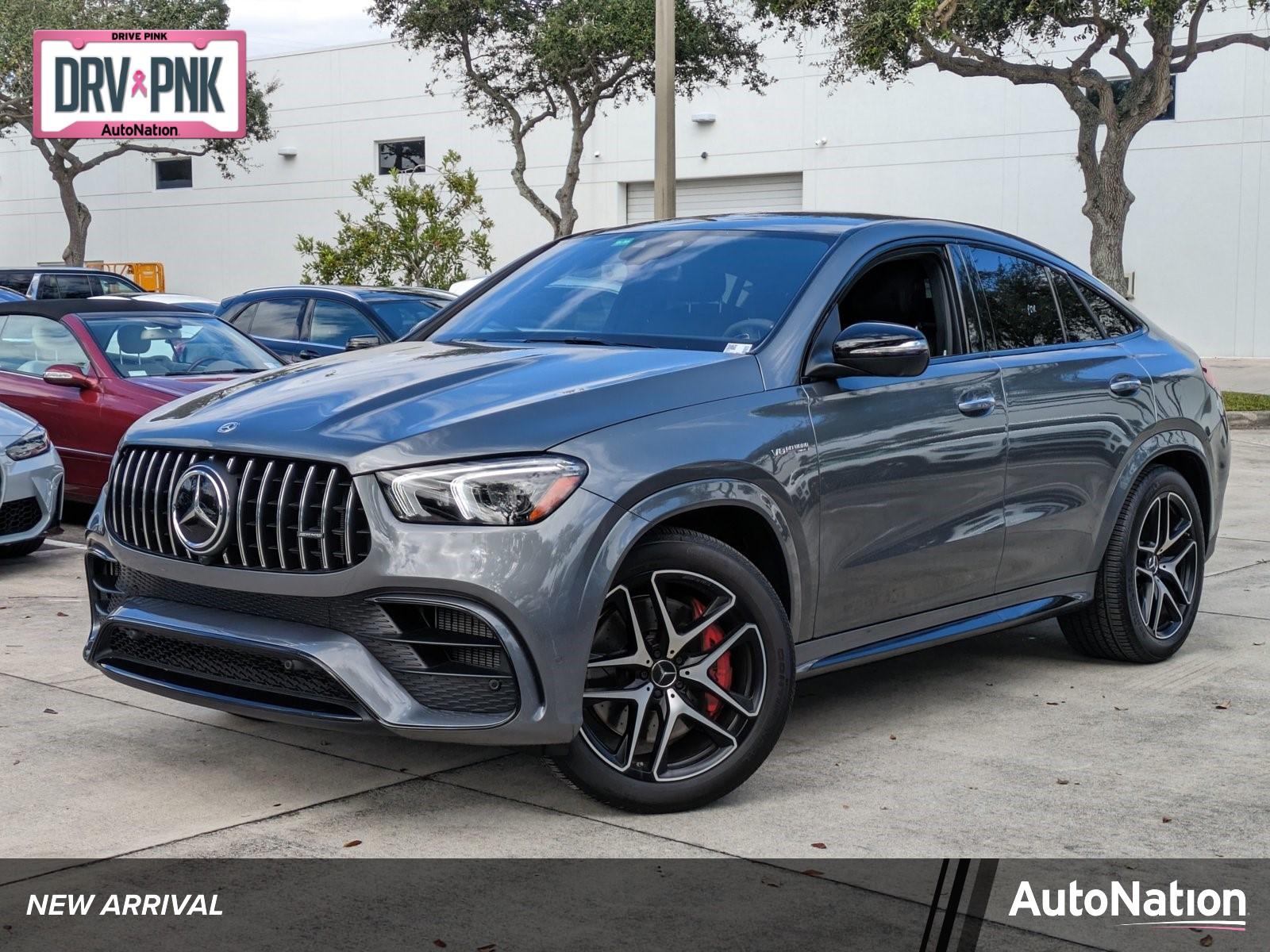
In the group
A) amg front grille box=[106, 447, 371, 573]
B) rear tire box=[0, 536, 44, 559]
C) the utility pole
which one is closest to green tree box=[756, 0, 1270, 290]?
the utility pole

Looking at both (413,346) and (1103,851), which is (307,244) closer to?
(413,346)

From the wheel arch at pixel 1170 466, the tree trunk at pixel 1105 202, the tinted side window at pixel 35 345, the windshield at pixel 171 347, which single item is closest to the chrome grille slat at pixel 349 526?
the wheel arch at pixel 1170 466

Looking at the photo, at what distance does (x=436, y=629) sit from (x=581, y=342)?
1.36m

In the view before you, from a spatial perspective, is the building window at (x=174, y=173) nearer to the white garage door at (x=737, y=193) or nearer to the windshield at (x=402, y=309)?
the white garage door at (x=737, y=193)

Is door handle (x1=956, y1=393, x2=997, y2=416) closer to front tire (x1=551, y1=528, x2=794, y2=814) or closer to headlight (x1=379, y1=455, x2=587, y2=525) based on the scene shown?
front tire (x1=551, y1=528, x2=794, y2=814)

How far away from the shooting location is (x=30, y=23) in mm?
38094

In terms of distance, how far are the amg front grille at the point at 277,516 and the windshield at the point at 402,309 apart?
9.22m

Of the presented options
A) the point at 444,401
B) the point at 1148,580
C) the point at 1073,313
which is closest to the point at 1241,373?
the point at 1148,580

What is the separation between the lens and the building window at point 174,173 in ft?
156

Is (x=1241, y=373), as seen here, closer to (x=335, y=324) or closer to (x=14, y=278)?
(x=335, y=324)

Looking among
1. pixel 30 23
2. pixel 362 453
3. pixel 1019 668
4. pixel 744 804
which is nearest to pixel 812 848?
pixel 744 804

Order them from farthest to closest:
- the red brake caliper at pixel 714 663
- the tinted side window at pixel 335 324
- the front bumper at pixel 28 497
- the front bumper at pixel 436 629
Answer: the tinted side window at pixel 335 324 → the front bumper at pixel 28 497 → the red brake caliper at pixel 714 663 → the front bumper at pixel 436 629

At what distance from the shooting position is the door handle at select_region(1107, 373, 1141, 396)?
6.12 m

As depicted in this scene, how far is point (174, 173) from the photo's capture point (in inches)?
1898
